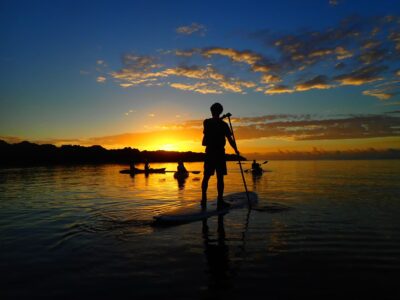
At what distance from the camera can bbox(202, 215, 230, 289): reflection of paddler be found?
16.4ft

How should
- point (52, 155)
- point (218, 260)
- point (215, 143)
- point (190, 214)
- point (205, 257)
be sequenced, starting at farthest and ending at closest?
point (52, 155), point (215, 143), point (190, 214), point (205, 257), point (218, 260)

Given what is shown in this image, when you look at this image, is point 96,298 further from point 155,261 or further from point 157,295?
point 155,261

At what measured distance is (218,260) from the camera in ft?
20.0

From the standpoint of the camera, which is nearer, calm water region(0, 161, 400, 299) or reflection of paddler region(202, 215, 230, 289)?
calm water region(0, 161, 400, 299)

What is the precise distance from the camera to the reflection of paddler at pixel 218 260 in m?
5.01

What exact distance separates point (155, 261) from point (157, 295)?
61.6 inches

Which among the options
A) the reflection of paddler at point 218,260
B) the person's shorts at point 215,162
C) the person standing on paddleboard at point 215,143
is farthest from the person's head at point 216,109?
the reflection of paddler at point 218,260

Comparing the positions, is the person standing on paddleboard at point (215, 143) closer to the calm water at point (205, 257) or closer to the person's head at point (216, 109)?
the person's head at point (216, 109)

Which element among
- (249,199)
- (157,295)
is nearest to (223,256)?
(157,295)

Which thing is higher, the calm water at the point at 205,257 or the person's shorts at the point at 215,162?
the person's shorts at the point at 215,162

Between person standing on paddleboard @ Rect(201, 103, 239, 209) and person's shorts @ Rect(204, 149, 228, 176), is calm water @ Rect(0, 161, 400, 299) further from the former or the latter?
person's shorts @ Rect(204, 149, 228, 176)

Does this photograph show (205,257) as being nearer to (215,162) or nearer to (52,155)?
(215,162)

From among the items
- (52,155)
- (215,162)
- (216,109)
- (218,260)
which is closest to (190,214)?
(215,162)

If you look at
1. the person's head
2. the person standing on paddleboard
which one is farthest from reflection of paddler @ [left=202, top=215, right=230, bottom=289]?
the person's head
